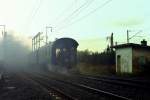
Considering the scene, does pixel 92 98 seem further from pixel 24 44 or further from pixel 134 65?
pixel 24 44

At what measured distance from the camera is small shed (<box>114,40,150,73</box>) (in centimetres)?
3678

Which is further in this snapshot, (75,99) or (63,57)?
(63,57)

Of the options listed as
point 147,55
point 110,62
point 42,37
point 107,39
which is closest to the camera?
point 147,55

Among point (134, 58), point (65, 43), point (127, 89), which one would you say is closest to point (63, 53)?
point (65, 43)

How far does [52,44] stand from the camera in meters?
40.7

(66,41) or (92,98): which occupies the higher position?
(66,41)

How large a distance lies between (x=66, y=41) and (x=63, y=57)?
1.86 m

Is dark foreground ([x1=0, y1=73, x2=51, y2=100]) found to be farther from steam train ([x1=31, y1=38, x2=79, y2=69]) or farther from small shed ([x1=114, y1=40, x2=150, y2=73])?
steam train ([x1=31, y1=38, x2=79, y2=69])

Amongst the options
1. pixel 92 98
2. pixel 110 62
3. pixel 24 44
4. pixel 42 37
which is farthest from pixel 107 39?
pixel 92 98

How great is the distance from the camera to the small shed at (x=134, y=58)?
3678cm

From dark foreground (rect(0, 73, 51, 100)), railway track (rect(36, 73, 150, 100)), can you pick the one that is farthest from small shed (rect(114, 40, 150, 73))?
dark foreground (rect(0, 73, 51, 100))

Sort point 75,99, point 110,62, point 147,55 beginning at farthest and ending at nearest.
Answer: point 110,62 < point 147,55 < point 75,99

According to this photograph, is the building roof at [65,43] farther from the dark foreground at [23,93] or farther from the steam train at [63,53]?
the dark foreground at [23,93]

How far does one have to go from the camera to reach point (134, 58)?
3709 centimetres
